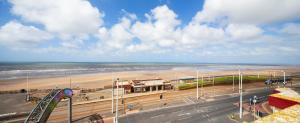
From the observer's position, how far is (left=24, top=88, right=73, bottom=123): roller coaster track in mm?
20877

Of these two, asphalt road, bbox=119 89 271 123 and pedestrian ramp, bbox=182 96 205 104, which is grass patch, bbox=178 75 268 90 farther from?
asphalt road, bbox=119 89 271 123

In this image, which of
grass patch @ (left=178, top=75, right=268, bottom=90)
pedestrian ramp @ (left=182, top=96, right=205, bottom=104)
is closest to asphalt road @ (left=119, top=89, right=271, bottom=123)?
pedestrian ramp @ (left=182, top=96, right=205, bottom=104)

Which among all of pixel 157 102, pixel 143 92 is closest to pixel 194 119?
pixel 157 102

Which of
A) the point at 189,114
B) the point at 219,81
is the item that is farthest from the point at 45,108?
the point at 219,81

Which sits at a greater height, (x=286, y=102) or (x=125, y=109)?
(x=286, y=102)

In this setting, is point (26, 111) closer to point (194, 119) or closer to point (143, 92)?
point (143, 92)

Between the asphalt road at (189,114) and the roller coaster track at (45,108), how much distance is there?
12.0 meters

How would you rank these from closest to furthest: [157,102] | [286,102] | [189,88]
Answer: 1. [286,102]
2. [157,102]
3. [189,88]

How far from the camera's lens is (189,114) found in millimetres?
34344

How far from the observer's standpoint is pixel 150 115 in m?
34.0

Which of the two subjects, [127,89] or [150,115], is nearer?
[150,115]

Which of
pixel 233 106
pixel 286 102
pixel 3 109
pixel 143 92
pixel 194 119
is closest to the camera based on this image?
pixel 286 102

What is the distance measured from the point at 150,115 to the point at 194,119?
29.2 feet

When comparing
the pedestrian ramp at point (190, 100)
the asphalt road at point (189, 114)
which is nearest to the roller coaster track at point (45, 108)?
the asphalt road at point (189, 114)
